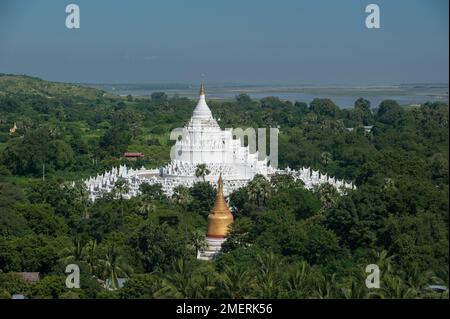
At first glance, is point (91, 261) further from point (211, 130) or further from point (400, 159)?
point (211, 130)

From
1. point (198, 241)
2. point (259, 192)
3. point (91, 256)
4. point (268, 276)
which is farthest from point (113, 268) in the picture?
point (259, 192)

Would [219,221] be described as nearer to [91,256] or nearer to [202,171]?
[91,256]

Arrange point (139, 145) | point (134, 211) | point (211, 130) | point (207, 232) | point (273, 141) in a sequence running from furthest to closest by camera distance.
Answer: point (139, 145) → point (273, 141) → point (211, 130) → point (134, 211) → point (207, 232)

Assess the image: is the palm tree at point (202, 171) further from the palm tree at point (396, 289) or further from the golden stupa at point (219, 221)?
the palm tree at point (396, 289)

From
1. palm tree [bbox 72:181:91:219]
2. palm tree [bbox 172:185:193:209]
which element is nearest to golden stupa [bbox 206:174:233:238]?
palm tree [bbox 172:185:193:209]

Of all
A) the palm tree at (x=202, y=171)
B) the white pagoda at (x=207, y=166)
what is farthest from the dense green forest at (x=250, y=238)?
the palm tree at (x=202, y=171)

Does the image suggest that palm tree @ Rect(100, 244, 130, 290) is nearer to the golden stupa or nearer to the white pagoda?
the golden stupa

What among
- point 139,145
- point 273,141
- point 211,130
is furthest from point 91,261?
point 139,145
